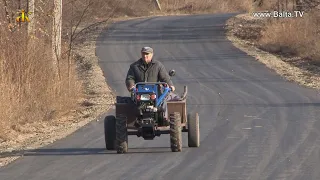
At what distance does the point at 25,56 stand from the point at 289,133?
7.25 meters

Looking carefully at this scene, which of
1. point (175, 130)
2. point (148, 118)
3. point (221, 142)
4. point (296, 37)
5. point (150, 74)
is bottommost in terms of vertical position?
point (221, 142)

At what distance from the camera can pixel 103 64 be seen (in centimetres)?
3659

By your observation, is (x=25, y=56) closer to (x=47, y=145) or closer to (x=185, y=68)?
(x=47, y=145)

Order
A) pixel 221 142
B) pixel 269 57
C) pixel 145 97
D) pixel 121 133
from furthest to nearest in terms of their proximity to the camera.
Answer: pixel 269 57, pixel 221 142, pixel 121 133, pixel 145 97

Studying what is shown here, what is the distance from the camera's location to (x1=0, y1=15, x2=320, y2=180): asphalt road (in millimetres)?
12320

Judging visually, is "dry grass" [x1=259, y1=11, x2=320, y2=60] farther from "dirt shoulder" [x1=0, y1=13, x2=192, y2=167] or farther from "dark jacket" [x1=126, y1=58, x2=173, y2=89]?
"dark jacket" [x1=126, y1=58, x2=173, y2=89]

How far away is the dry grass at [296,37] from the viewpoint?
3947 centimetres

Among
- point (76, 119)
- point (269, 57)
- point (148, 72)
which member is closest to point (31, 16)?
point (76, 119)

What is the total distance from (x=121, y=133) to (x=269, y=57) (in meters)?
24.6

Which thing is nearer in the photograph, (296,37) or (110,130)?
(110,130)

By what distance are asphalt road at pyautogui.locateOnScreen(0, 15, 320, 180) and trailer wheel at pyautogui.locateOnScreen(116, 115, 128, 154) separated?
197 millimetres

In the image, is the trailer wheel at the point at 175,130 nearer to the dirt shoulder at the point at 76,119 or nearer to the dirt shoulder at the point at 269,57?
the dirt shoulder at the point at 76,119

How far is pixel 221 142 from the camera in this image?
15.7 metres

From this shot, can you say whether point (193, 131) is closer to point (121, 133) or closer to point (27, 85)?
point (121, 133)
